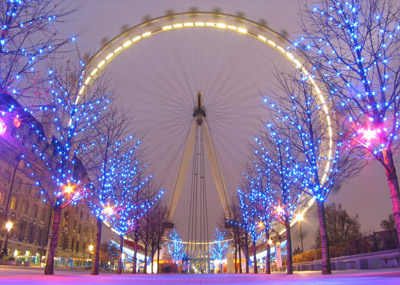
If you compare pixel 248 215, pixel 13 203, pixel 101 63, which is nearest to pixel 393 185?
pixel 248 215

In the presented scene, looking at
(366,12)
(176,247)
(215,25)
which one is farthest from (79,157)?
(176,247)

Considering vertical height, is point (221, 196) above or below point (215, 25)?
below

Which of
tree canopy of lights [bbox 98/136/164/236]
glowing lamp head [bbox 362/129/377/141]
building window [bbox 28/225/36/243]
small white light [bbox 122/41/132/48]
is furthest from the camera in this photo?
building window [bbox 28/225/36/243]

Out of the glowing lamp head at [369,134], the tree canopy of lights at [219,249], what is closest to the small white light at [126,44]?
the glowing lamp head at [369,134]

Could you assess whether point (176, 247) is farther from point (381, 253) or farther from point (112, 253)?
point (381, 253)

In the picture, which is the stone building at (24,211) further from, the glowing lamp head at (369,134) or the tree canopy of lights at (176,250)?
the glowing lamp head at (369,134)

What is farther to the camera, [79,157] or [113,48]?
[113,48]

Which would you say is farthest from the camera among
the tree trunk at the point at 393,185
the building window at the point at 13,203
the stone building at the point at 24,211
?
the building window at the point at 13,203

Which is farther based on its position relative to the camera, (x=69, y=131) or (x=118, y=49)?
(x=118, y=49)

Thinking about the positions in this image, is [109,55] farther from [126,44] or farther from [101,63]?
[126,44]

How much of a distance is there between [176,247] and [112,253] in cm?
1422

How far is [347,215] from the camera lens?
51.6 metres

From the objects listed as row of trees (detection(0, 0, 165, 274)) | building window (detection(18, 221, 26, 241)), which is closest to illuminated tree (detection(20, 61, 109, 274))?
row of trees (detection(0, 0, 165, 274))

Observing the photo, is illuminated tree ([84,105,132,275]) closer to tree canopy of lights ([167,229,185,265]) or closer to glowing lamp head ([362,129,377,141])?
glowing lamp head ([362,129,377,141])
